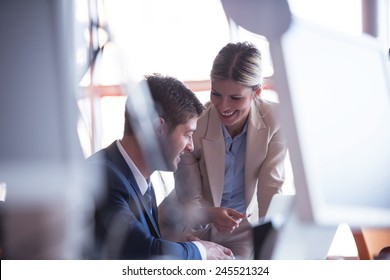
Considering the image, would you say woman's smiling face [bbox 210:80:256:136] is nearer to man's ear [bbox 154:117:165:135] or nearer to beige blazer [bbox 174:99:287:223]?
beige blazer [bbox 174:99:287:223]

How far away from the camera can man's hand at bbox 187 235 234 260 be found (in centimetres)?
173

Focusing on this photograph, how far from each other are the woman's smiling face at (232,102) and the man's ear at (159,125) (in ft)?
0.56

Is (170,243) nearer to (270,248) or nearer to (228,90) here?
(270,248)

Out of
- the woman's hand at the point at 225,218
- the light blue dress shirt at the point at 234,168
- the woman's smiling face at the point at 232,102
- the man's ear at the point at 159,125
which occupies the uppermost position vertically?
the woman's smiling face at the point at 232,102

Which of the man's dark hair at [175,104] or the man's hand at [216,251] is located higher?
the man's dark hair at [175,104]

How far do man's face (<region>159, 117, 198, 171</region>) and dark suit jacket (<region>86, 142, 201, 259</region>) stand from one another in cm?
13

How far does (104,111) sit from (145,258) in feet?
1.57

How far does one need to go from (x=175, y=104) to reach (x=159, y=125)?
0.08 meters

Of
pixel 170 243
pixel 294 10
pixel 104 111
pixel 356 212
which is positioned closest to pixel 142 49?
pixel 104 111

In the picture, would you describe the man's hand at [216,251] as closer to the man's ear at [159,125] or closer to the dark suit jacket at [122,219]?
the dark suit jacket at [122,219]

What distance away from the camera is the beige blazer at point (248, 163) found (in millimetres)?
1728

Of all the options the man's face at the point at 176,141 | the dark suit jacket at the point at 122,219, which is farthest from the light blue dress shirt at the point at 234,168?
the dark suit jacket at the point at 122,219

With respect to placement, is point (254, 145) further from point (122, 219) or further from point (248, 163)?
point (122, 219)

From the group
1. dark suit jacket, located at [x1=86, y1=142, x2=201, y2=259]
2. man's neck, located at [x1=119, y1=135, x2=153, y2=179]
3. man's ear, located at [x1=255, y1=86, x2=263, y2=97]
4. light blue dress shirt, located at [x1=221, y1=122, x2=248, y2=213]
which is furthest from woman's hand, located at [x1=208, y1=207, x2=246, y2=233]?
man's ear, located at [x1=255, y1=86, x2=263, y2=97]
